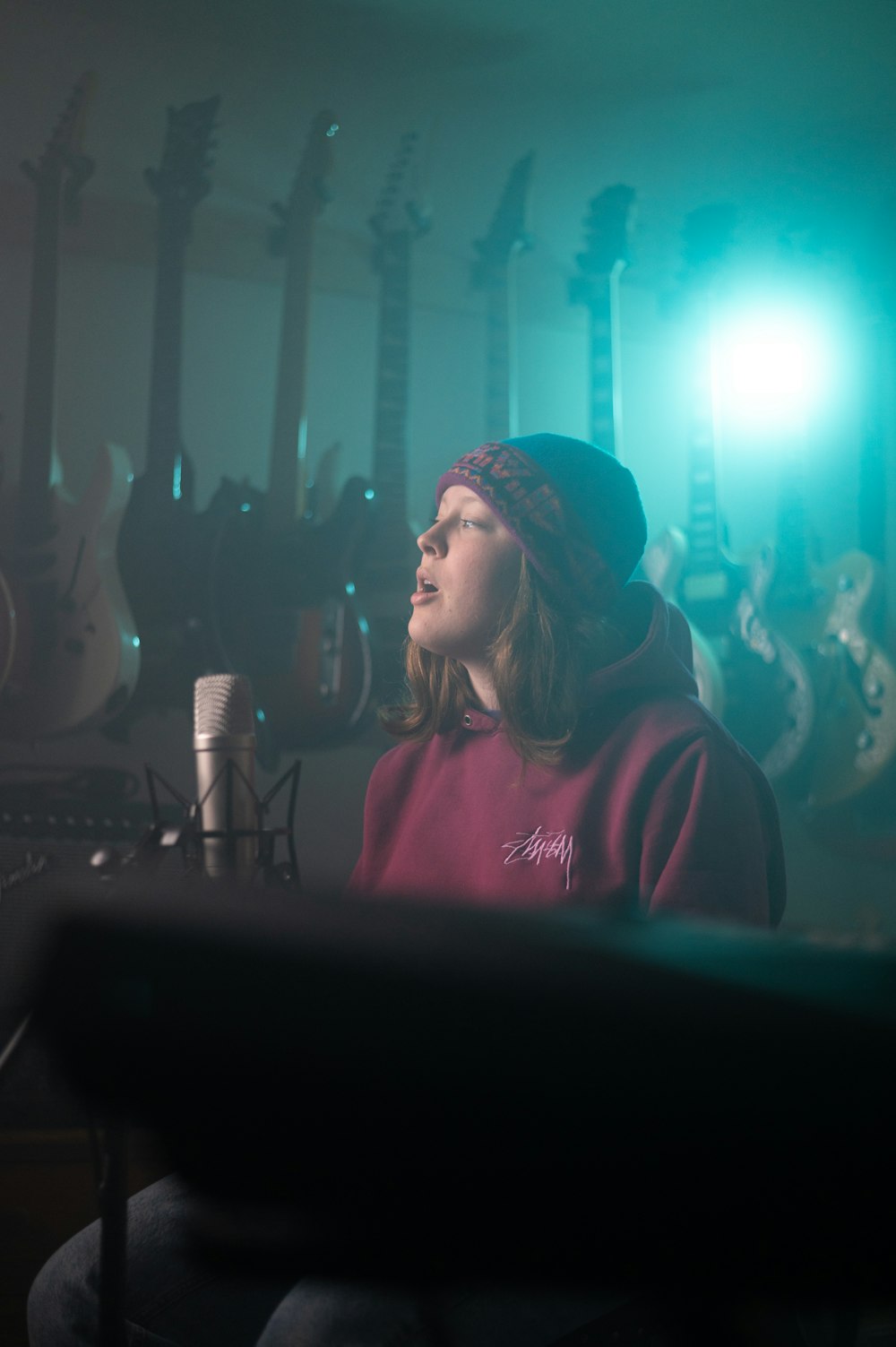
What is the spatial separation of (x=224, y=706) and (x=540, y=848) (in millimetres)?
369

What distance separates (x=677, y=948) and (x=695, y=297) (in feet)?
8.05

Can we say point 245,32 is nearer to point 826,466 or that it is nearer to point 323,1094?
point 826,466

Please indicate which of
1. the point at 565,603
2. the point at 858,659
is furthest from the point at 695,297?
the point at 565,603

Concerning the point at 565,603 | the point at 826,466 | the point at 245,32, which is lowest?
the point at 565,603

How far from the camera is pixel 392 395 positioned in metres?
Result: 2.27

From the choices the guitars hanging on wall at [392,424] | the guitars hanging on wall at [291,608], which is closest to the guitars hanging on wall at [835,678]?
the guitars hanging on wall at [392,424]

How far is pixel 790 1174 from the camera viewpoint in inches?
8.2

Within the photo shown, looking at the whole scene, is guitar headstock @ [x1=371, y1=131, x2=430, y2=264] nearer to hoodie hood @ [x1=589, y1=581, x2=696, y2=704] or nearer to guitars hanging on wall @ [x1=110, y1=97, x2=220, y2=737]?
guitars hanging on wall @ [x1=110, y1=97, x2=220, y2=737]

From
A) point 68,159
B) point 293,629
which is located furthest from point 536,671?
point 68,159

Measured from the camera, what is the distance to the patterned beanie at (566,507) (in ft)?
3.82

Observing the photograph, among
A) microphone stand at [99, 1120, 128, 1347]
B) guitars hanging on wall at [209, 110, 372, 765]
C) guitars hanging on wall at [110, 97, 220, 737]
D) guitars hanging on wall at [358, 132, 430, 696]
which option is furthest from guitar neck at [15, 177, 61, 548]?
microphone stand at [99, 1120, 128, 1347]

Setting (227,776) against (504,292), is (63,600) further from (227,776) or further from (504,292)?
(227,776)

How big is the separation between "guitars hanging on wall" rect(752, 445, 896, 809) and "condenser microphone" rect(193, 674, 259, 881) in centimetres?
167

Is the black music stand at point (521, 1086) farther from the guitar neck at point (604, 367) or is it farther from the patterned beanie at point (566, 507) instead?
the guitar neck at point (604, 367)
